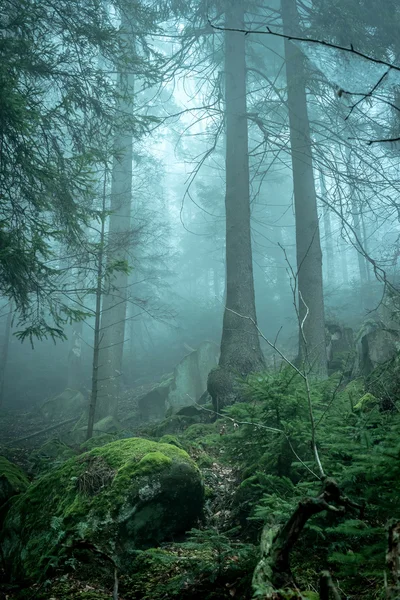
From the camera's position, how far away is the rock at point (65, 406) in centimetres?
1702

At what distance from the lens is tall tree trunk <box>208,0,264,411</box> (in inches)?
348

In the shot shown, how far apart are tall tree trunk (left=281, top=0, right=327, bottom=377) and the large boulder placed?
6.05 m

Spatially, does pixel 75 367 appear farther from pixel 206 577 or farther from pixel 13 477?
pixel 206 577

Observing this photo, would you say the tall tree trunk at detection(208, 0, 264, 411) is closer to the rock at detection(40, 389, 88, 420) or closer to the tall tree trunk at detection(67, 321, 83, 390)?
the rock at detection(40, 389, 88, 420)

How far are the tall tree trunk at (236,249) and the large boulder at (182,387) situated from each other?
564 cm

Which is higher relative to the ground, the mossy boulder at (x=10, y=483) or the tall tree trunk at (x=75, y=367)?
the tall tree trunk at (x=75, y=367)

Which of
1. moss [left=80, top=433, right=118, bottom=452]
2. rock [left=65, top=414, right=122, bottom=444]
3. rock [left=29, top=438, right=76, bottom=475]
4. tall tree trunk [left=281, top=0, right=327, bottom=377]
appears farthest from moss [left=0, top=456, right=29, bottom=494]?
tall tree trunk [left=281, top=0, right=327, bottom=377]

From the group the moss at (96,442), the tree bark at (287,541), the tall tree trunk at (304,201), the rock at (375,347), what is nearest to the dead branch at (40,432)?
the moss at (96,442)

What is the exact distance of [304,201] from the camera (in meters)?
10.5

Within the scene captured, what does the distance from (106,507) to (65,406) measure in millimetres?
14756

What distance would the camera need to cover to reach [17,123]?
6844 millimetres

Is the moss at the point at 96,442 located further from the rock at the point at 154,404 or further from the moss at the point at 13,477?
the rock at the point at 154,404

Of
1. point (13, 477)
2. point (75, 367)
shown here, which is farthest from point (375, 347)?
point (75, 367)

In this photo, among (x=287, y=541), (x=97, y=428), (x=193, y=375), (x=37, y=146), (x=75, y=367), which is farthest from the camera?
(x=75, y=367)
